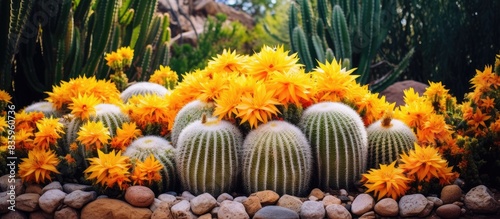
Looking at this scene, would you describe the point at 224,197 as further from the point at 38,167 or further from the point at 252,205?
the point at 38,167

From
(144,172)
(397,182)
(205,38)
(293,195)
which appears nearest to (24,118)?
(144,172)

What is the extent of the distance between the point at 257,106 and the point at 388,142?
2.30 ft

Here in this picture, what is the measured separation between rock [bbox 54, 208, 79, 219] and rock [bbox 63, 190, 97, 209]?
3 cm

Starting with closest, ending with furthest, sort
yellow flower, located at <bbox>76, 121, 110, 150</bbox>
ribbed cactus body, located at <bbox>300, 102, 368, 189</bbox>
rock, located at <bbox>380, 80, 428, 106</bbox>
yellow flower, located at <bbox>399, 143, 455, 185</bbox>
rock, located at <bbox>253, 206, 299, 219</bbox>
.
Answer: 1. rock, located at <bbox>253, 206, 299, 219</bbox>
2. yellow flower, located at <bbox>399, 143, 455, 185</bbox>
3. ribbed cactus body, located at <bbox>300, 102, 368, 189</bbox>
4. yellow flower, located at <bbox>76, 121, 110, 150</bbox>
5. rock, located at <bbox>380, 80, 428, 106</bbox>

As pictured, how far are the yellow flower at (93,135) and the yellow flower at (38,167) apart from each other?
0.18 meters

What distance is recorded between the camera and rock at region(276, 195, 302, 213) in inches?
101

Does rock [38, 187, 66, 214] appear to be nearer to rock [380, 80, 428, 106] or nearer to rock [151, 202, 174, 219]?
rock [151, 202, 174, 219]

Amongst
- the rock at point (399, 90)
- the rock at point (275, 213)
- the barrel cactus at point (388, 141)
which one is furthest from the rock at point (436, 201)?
the rock at point (399, 90)

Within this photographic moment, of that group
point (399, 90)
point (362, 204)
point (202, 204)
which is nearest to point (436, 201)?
point (362, 204)

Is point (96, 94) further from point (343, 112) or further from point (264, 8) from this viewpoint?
point (264, 8)

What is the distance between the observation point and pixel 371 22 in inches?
245

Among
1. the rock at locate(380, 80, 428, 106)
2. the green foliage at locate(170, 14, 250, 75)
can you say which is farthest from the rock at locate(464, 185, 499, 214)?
the green foliage at locate(170, 14, 250, 75)

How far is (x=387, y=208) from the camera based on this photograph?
101 inches

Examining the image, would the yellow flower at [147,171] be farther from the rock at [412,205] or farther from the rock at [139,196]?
the rock at [412,205]
